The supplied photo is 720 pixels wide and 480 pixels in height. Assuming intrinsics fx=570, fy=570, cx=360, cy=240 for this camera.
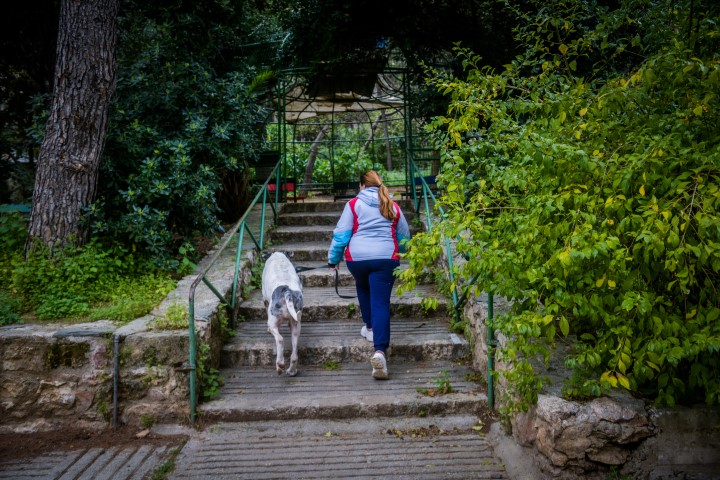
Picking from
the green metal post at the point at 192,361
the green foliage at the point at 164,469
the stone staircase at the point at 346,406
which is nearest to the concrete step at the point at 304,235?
the stone staircase at the point at 346,406

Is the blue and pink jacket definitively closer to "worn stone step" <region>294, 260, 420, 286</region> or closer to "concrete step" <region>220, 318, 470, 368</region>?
"concrete step" <region>220, 318, 470, 368</region>

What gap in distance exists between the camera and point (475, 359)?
5.09 meters

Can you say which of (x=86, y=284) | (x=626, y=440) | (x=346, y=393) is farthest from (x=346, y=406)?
(x=86, y=284)

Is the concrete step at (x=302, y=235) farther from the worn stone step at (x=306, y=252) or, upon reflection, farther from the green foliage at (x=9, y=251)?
the green foliage at (x=9, y=251)

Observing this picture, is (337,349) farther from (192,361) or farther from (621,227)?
(621,227)

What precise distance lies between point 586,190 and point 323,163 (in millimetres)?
14321

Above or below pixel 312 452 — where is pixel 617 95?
above

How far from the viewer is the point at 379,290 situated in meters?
4.91

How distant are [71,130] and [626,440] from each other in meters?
5.74

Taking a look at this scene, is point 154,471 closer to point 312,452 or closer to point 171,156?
point 312,452

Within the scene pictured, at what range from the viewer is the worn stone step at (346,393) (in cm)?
448

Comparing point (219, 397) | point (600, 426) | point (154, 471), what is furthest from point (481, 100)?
point (154, 471)

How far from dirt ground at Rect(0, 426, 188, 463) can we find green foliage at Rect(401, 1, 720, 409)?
98.0 inches

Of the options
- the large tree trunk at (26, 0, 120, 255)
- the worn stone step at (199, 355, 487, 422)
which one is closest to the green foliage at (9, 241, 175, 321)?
the large tree trunk at (26, 0, 120, 255)
